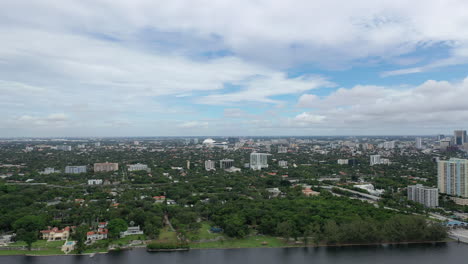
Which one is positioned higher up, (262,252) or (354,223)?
(354,223)

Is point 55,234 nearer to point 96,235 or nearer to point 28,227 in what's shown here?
point 28,227

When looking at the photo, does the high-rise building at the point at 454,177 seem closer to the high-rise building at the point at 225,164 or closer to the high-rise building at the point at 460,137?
the high-rise building at the point at 225,164

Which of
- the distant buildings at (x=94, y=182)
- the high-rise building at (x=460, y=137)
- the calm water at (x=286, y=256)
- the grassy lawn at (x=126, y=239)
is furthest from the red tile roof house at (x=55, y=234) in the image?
the high-rise building at (x=460, y=137)

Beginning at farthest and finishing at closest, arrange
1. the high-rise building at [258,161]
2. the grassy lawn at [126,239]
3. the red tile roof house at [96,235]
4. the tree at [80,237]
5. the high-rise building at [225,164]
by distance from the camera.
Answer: the high-rise building at [225,164] → the high-rise building at [258,161] → the red tile roof house at [96,235] → the grassy lawn at [126,239] → the tree at [80,237]

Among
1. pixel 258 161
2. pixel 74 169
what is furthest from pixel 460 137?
pixel 74 169

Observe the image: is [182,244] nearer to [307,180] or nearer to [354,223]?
[354,223]

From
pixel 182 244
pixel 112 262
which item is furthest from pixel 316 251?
pixel 112 262

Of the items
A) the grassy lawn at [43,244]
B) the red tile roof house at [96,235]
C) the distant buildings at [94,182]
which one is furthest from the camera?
the distant buildings at [94,182]

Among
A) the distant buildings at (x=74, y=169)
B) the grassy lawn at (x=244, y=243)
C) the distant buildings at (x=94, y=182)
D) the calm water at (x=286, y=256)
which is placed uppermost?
the distant buildings at (x=74, y=169)
